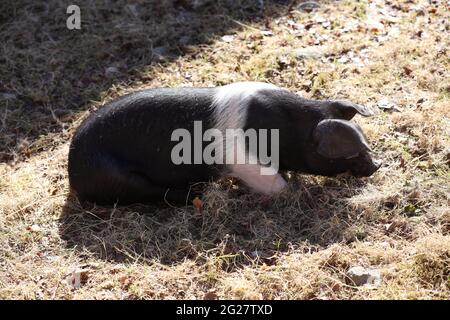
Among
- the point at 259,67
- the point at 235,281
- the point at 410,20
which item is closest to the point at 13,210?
the point at 235,281

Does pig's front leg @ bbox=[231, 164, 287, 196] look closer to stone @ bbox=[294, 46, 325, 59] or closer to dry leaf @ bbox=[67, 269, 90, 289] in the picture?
dry leaf @ bbox=[67, 269, 90, 289]

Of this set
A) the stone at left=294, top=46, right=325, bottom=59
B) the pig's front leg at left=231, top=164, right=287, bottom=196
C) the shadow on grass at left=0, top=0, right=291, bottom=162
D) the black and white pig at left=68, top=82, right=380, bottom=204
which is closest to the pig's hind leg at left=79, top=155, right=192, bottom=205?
the black and white pig at left=68, top=82, right=380, bottom=204

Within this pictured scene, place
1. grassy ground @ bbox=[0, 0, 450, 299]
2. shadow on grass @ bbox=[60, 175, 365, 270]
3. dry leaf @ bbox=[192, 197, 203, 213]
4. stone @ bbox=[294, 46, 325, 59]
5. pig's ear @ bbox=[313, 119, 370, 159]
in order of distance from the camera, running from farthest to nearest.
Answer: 1. stone @ bbox=[294, 46, 325, 59]
2. dry leaf @ bbox=[192, 197, 203, 213]
3. pig's ear @ bbox=[313, 119, 370, 159]
4. shadow on grass @ bbox=[60, 175, 365, 270]
5. grassy ground @ bbox=[0, 0, 450, 299]

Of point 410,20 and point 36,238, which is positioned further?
point 410,20

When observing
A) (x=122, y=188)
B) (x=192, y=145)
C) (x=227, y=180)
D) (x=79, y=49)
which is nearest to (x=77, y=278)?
(x=122, y=188)

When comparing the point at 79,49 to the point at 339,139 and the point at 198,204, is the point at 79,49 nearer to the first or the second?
the point at 198,204

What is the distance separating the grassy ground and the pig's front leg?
85 millimetres

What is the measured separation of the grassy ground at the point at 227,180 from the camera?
4.28 m

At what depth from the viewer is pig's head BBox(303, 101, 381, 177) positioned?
4.76 metres

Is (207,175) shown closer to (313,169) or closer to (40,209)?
(313,169)

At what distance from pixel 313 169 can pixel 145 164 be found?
1220mm

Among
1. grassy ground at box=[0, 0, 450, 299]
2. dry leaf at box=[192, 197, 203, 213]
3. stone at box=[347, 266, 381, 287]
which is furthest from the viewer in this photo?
dry leaf at box=[192, 197, 203, 213]

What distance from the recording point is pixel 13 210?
5125 millimetres
